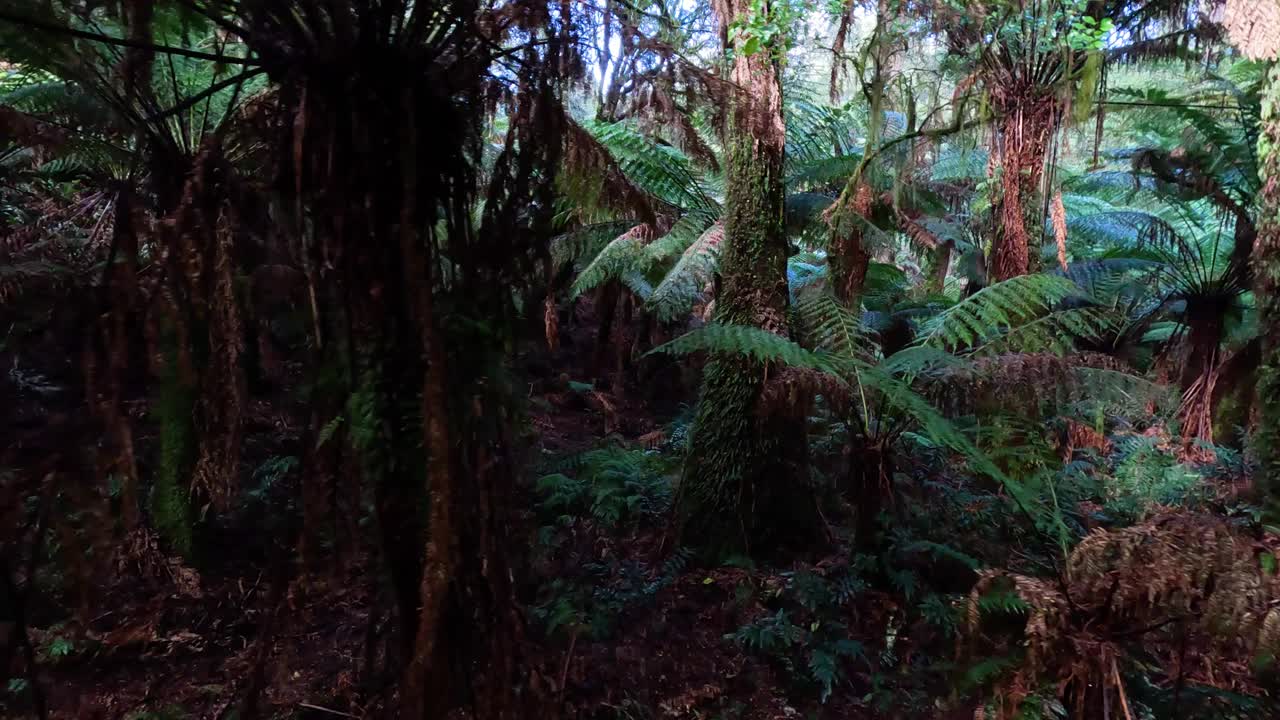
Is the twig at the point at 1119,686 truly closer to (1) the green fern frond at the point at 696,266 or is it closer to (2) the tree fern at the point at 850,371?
(2) the tree fern at the point at 850,371

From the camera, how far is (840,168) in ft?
20.6

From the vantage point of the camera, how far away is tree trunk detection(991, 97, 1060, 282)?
13.5 feet

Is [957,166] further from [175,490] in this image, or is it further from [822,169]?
[175,490]

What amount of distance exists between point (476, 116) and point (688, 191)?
4.68 meters

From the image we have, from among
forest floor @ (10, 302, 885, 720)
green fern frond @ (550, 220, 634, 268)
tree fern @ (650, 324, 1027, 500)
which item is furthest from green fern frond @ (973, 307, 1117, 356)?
green fern frond @ (550, 220, 634, 268)

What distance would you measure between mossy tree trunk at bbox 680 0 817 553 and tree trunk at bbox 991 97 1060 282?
1.65 meters

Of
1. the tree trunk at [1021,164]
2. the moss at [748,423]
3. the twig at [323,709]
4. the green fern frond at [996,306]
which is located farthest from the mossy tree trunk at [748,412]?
the twig at [323,709]

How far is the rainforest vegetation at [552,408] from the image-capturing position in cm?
132

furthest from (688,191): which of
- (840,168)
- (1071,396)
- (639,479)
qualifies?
(1071,396)

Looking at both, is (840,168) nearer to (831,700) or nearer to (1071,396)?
(1071,396)

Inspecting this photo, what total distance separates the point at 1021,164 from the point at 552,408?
15.1ft

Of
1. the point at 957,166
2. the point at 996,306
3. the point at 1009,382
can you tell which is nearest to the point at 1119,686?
the point at 1009,382

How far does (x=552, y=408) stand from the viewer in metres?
6.86

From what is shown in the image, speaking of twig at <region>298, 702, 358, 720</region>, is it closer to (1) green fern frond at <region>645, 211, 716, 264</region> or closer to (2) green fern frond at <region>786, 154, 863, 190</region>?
(1) green fern frond at <region>645, 211, 716, 264</region>
